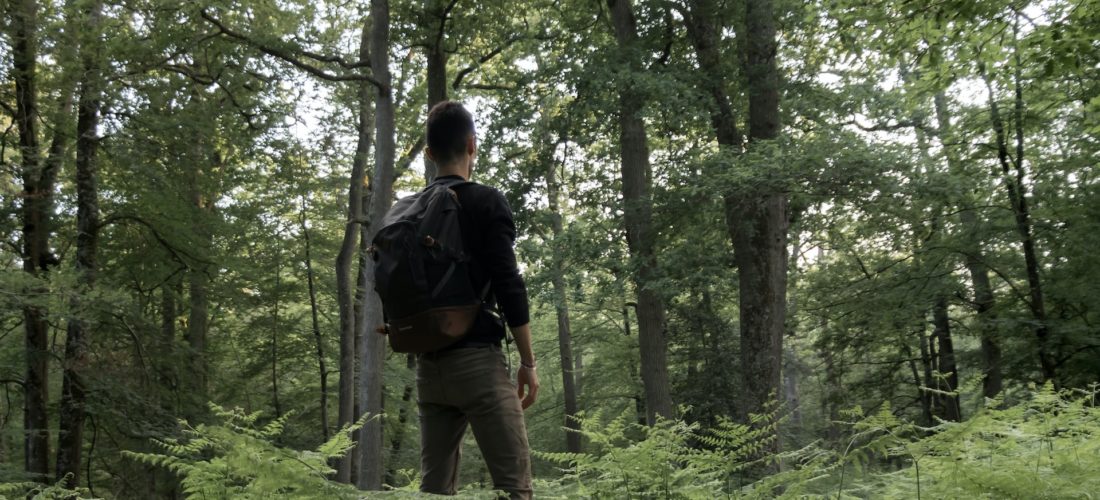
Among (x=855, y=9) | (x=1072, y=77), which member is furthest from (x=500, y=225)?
(x=1072, y=77)

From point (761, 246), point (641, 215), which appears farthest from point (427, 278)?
point (641, 215)

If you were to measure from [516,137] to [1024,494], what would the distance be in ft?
40.7

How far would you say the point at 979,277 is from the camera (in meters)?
13.7

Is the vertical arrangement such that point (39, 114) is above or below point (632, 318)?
above

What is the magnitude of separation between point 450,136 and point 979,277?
43.5 ft

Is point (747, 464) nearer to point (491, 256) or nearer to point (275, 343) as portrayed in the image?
point (491, 256)

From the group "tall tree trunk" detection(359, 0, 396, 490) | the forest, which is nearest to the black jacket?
the forest

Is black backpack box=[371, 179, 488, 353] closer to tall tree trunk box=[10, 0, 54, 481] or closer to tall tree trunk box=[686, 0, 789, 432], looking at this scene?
tall tree trunk box=[686, 0, 789, 432]

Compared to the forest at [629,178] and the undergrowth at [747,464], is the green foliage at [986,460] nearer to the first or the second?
the undergrowth at [747,464]

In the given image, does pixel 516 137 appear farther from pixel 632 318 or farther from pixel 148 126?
pixel 632 318

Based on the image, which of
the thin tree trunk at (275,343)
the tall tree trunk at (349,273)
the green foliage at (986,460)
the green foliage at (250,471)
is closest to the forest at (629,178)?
the tall tree trunk at (349,273)

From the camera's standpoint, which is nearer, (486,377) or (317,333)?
(486,377)

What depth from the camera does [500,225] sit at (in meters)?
2.92

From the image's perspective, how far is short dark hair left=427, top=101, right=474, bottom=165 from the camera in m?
3.12
